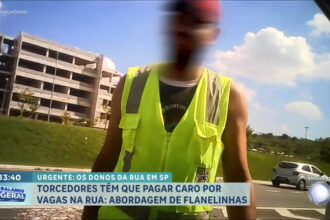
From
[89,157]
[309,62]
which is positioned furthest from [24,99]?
[309,62]

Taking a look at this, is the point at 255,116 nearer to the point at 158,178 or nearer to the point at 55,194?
the point at 158,178

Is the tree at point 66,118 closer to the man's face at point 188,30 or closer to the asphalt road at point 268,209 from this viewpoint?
the asphalt road at point 268,209

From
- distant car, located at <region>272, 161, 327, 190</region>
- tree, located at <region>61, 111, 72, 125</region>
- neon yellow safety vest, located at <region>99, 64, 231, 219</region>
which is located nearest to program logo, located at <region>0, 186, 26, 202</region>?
tree, located at <region>61, 111, 72, 125</region>

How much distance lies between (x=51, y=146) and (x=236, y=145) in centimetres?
195

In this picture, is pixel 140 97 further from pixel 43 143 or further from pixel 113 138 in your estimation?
pixel 43 143

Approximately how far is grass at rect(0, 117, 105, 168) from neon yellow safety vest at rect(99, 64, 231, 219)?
967mm

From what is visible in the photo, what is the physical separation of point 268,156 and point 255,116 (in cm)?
48

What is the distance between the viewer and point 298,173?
2260 mm

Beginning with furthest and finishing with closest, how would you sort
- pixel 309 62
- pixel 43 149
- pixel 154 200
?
pixel 43 149, pixel 309 62, pixel 154 200

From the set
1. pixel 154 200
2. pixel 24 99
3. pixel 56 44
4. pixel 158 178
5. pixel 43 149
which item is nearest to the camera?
pixel 158 178

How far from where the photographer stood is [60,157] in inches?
94.1

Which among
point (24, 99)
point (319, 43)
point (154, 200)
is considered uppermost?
point (319, 43)

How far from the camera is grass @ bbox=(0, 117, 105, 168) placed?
2359 mm

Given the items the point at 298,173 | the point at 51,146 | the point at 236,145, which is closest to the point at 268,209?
the point at 298,173
